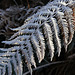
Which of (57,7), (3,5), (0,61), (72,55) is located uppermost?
(3,5)

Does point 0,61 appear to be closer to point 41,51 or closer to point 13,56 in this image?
point 13,56

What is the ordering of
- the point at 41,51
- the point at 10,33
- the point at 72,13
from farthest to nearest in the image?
the point at 10,33 → the point at 72,13 → the point at 41,51

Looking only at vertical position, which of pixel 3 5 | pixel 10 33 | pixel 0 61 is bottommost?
pixel 0 61

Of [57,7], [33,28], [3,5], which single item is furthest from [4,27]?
[57,7]

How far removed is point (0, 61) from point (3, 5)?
117cm

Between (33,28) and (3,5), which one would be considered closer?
(33,28)

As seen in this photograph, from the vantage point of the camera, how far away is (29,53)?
96 cm

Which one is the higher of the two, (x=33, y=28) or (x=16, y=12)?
(x=16, y=12)

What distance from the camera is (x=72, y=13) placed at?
41.2 inches

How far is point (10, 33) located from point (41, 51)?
652mm

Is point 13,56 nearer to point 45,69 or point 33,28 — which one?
point 33,28

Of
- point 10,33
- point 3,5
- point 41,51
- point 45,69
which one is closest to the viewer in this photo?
point 41,51

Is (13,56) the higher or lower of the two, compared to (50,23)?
lower

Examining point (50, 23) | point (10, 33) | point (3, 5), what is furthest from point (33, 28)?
point (3, 5)
